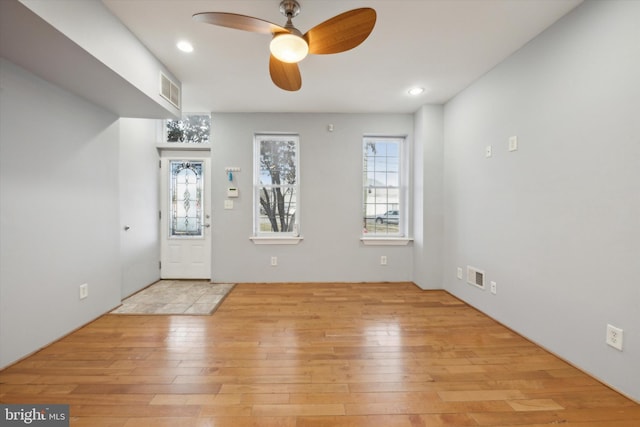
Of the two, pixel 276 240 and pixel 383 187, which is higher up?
pixel 383 187

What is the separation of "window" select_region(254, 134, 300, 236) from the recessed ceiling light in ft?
5.83

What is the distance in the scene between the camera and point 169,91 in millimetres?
2844

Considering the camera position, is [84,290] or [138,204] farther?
[138,204]

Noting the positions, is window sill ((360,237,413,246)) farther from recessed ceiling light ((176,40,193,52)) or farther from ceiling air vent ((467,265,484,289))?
recessed ceiling light ((176,40,193,52))

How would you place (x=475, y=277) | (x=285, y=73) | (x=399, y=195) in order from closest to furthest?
(x=285, y=73) < (x=475, y=277) < (x=399, y=195)

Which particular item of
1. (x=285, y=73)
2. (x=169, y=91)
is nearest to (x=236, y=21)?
(x=285, y=73)

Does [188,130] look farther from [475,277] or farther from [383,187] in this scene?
[475,277]

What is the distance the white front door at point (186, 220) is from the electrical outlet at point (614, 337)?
452 cm

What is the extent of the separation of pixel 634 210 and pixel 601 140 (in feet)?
1.68

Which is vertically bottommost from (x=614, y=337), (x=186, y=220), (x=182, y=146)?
(x=614, y=337)

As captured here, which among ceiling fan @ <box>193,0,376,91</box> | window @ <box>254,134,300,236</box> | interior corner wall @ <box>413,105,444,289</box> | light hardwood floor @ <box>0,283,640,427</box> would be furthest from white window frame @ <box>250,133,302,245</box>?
ceiling fan @ <box>193,0,376,91</box>

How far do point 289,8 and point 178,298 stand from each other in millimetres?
3407
